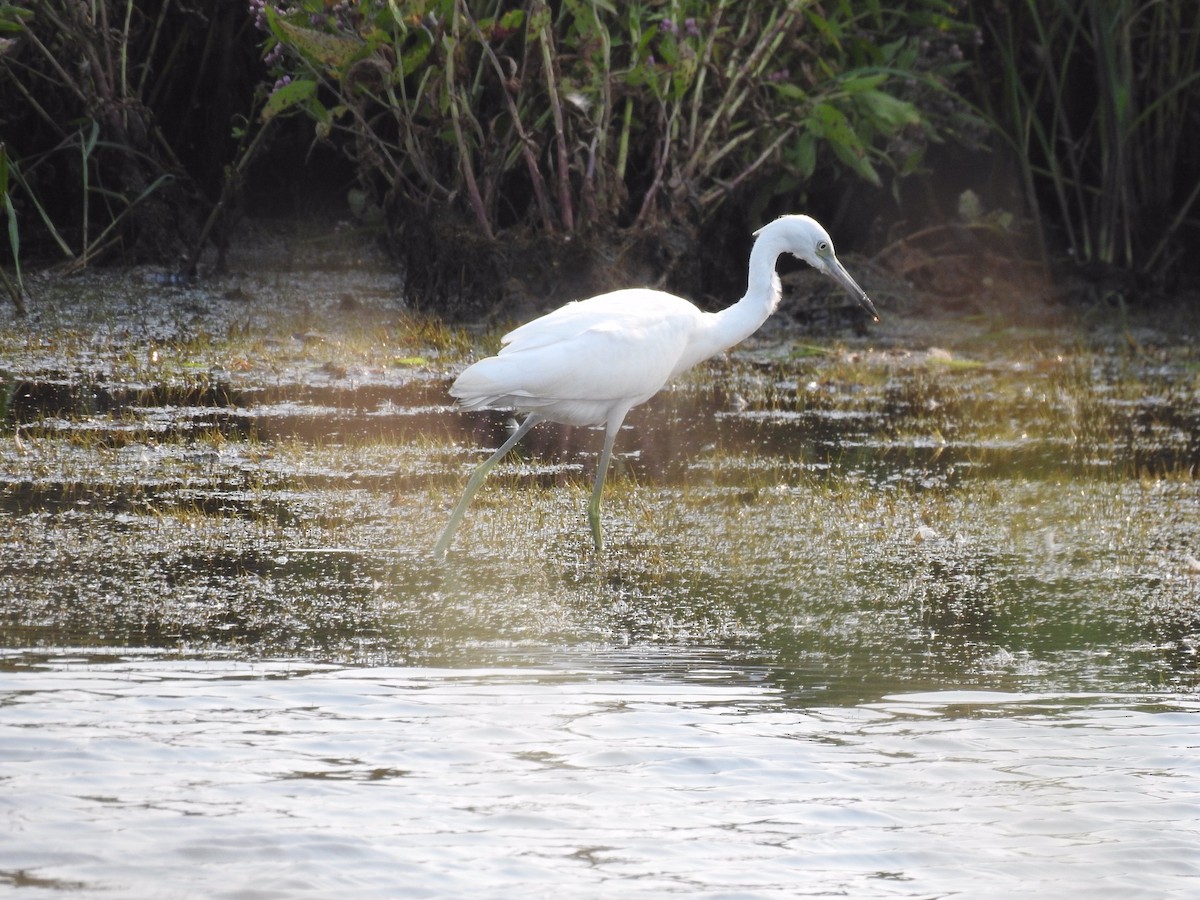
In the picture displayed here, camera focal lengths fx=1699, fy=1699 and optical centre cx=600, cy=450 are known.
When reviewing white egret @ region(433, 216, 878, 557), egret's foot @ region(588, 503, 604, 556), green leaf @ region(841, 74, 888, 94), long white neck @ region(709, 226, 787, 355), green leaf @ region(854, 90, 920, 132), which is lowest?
egret's foot @ region(588, 503, 604, 556)

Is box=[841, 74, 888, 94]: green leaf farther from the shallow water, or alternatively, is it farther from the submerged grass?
the shallow water

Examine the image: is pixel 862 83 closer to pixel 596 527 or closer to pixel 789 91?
pixel 789 91

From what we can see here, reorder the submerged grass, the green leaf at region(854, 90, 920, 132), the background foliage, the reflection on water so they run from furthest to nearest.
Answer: the green leaf at region(854, 90, 920, 132) → the background foliage → the submerged grass → the reflection on water

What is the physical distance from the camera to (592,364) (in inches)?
224

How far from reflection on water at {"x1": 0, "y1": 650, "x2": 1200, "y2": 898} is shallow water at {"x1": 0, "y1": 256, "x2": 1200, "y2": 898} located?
0.03ft

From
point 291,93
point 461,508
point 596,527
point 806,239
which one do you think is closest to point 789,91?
point 291,93

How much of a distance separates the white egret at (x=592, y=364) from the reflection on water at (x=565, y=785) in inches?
61.6

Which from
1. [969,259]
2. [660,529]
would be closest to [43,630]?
[660,529]

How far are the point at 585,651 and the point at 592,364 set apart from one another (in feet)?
5.28

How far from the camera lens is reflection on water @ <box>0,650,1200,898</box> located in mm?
3078

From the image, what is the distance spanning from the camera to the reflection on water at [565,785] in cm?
308

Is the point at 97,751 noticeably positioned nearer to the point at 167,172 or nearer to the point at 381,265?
the point at 167,172

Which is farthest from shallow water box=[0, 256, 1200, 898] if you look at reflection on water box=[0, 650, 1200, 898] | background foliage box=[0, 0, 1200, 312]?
background foliage box=[0, 0, 1200, 312]

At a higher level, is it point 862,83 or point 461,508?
point 862,83
